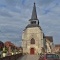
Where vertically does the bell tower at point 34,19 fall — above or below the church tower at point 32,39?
above

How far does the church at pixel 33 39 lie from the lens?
274ft

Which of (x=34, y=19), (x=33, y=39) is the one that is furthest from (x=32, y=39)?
(x=34, y=19)

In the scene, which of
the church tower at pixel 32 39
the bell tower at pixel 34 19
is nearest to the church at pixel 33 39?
the church tower at pixel 32 39

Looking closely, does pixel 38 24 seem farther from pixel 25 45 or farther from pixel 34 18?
pixel 25 45

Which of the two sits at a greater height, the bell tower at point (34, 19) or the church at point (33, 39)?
the bell tower at point (34, 19)

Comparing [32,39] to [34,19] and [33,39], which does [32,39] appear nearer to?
[33,39]

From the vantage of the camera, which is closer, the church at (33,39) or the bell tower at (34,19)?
the church at (33,39)

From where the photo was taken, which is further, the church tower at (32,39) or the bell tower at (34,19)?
the bell tower at (34,19)

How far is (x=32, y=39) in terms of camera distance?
85188mm

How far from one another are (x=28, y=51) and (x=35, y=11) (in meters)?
18.1

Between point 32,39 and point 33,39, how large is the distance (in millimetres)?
→ 408

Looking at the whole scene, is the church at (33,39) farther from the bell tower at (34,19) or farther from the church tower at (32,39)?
the bell tower at (34,19)

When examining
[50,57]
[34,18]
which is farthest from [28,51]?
[50,57]

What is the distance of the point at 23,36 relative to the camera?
85.7 metres
